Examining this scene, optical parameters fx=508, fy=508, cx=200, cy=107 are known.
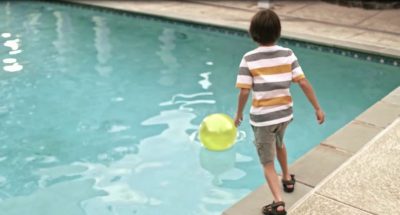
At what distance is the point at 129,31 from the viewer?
9.98 m

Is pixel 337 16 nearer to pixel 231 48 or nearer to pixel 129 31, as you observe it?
pixel 231 48

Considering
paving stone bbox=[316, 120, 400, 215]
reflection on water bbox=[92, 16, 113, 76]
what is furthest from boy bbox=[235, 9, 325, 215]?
reflection on water bbox=[92, 16, 113, 76]

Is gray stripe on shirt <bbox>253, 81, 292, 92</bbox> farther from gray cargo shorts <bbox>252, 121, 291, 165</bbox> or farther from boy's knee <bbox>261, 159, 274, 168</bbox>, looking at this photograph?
boy's knee <bbox>261, 159, 274, 168</bbox>

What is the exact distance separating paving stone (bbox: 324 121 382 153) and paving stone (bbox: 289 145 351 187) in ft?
0.40

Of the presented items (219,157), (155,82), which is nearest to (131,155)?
(219,157)

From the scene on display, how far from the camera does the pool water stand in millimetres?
4613

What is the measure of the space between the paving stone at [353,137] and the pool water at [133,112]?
2.14 feet

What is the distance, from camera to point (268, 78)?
3.24 metres

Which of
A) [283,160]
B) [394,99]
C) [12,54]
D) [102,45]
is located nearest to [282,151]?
[283,160]

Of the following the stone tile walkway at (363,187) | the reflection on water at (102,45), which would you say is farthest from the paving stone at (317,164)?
the reflection on water at (102,45)

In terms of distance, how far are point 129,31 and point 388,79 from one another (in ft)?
16.5

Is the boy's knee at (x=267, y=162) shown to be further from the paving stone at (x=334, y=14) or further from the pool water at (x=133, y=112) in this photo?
the paving stone at (x=334, y=14)

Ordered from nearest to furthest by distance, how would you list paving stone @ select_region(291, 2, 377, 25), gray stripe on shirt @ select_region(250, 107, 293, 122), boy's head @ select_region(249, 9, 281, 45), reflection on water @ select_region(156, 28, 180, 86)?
boy's head @ select_region(249, 9, 281, 45) → gray stripe on shirt @ select_region(250, 107, 293, 122) → reflection on water @ select_region(156, 28, 180, 86) → paving stone @ select_region(291, 2, 377, 25)

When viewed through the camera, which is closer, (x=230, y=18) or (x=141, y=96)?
(x=141, y=96)
